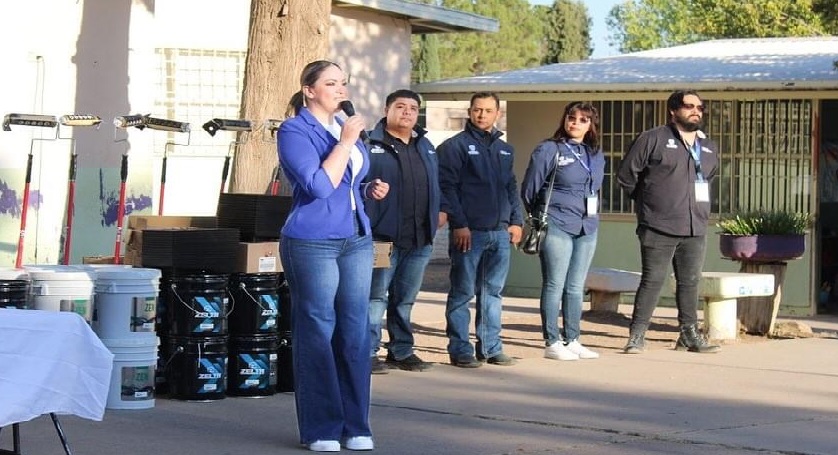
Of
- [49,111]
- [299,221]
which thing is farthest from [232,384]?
[49,111]

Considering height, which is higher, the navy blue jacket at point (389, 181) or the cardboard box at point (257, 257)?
the navy blue jacket at point (389, 181)

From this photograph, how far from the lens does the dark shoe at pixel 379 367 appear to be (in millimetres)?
10352

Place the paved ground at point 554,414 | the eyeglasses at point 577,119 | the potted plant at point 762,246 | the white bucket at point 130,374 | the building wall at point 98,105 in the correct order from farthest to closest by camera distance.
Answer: the potted plant at point 762,246 → the building wall at point 98,105 → the eyeglasses at point 577,119 → the white bucket at point 130,374 → the paved ground at point 554,414

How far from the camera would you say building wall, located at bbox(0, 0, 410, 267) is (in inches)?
498

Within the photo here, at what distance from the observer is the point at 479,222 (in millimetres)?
10617

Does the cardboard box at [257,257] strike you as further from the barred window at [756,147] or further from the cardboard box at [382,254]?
the barred window at [756,147]

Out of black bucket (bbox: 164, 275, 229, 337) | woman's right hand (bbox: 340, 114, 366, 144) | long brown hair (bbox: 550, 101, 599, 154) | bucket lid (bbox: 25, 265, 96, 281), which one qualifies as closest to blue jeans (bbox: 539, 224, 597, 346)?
long brown hair (bbox: 550, 101, 599, 154)

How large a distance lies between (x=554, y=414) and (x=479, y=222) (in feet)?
7.36

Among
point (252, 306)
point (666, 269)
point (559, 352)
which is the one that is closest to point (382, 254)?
point (252, 306)

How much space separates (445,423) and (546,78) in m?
10.4

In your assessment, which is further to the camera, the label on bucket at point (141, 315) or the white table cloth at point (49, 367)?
the label on bucket at point (141, 315)

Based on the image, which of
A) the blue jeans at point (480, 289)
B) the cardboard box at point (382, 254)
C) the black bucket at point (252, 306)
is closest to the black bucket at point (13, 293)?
the black bucket at point (252, 306)

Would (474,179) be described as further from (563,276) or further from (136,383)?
(136,383)

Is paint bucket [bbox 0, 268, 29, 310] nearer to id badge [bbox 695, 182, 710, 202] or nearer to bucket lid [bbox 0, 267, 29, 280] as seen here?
bucket lid [bbox 0, 267, 29, 280]
